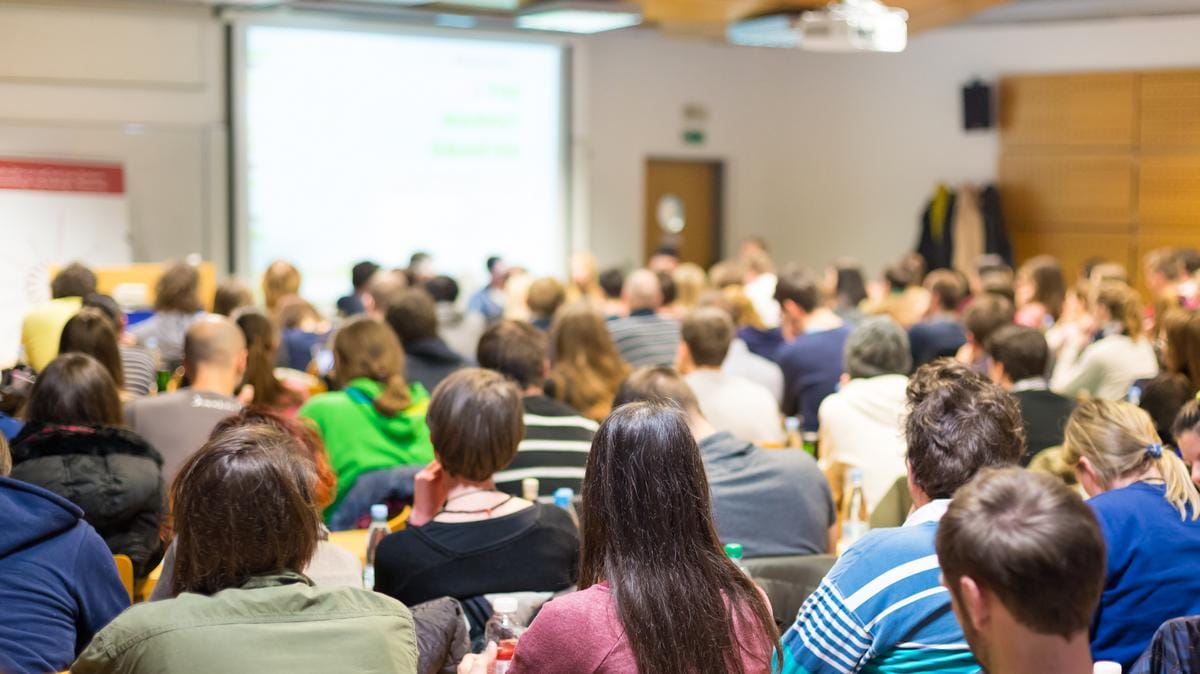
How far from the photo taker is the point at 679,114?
1347cm

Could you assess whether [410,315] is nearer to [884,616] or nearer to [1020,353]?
[1020,353]

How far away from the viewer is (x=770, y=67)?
14.0 meters

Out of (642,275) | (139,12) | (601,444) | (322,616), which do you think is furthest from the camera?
(139,12)

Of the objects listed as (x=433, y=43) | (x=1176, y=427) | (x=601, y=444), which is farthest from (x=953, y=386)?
(x=433, y=43)

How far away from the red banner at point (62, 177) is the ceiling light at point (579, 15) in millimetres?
3169

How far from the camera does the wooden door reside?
1353 centimetres

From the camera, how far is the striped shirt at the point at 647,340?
270 inches

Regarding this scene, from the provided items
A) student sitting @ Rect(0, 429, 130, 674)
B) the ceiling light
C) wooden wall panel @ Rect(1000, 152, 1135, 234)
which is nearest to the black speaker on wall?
wooden wall panel @ Rect(1000, 152, 1135, 234)

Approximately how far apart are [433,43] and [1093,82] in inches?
234

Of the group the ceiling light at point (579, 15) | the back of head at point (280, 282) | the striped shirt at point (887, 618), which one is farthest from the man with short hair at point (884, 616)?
the ceiling light at point (579, 15)

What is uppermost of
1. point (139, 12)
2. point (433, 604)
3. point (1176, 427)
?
point (139, 12)

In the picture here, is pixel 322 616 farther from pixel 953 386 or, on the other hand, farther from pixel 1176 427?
pixel 1176 427

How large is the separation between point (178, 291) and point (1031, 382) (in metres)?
4.18

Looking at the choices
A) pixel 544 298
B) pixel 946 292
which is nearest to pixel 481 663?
pixel 544 298
